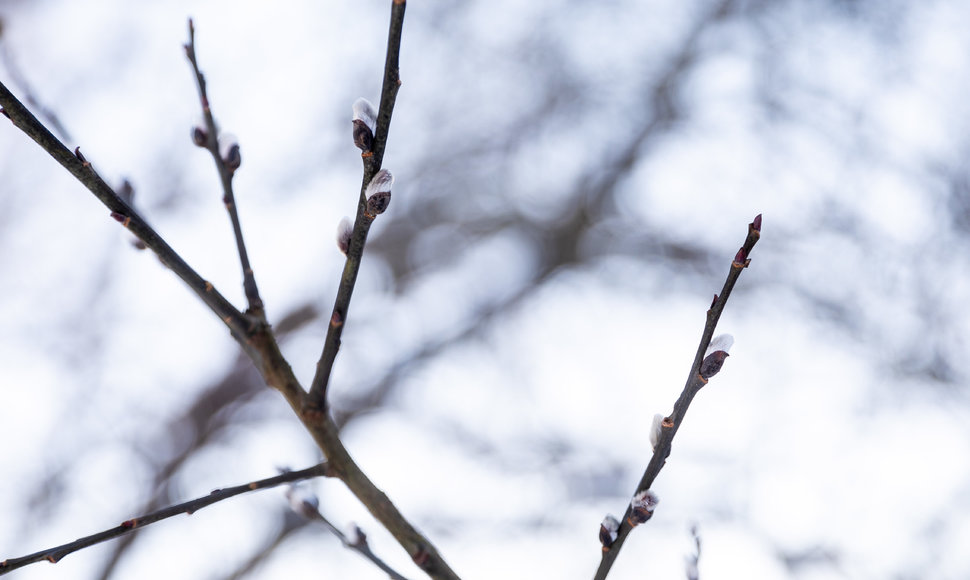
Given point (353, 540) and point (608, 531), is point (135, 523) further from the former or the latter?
point (608, 531)

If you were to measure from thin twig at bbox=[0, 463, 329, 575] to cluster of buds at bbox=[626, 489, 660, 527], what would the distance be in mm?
249

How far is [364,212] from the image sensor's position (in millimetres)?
396

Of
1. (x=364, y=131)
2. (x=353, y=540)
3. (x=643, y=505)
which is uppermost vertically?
(x=364, y=131)

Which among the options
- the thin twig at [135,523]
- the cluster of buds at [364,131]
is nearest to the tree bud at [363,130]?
the cluster of buds at [364,131]

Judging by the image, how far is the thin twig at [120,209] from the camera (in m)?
0.35

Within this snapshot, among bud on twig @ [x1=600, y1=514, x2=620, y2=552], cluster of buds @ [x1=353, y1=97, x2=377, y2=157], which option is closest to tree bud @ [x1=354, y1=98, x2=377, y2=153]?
cluster of buds @ [x1=353, y1=97, x2=377, y2=157]

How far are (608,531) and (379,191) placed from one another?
0.32 metres

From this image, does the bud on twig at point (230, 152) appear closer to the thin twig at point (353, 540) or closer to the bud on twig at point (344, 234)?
the bud on twig at point (344, 234)

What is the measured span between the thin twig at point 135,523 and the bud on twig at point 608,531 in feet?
0.79

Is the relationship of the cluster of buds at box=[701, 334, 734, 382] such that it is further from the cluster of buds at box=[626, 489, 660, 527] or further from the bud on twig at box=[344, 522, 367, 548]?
the bud on twig at box=[344, 522, 367, 548]

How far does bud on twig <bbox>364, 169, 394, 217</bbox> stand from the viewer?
38 centimetres

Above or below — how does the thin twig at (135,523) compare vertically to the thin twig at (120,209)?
below

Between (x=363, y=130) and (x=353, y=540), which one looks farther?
(x=353, y=540)

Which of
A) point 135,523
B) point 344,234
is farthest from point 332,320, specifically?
point 135,523
